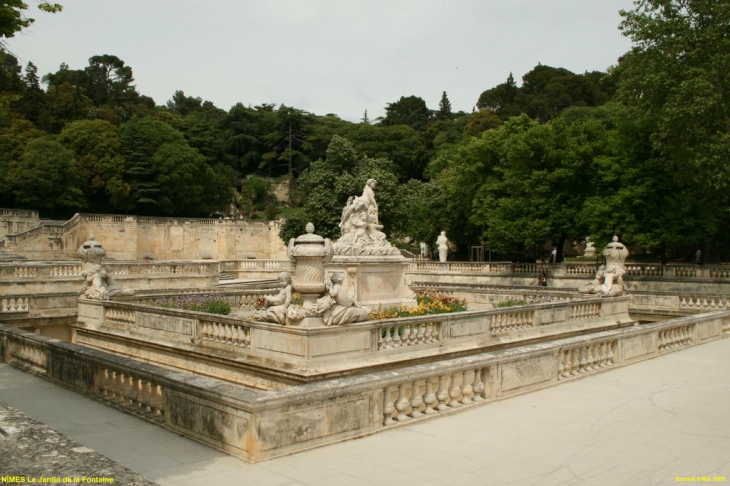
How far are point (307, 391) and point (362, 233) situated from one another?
454 inches

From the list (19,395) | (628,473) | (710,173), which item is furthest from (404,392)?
(710,173)

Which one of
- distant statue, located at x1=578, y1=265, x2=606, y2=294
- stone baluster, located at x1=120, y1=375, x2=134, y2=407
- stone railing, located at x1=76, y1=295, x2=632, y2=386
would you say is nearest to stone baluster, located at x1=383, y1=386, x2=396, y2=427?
stone baluster, located at x1=120, y1=375, x2=134, y2=407

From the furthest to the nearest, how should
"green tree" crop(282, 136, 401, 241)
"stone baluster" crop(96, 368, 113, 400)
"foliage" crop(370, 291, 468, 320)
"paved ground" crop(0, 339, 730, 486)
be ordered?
"green tree" crop(282, 136, 401, 241) < "foliage" crop(370, 291, 468, 320) < "stone baluster" crop(96, 368, 113, 400) < "paved ground" crop(0, 339, 730, 486)

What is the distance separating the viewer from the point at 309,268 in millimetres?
10633

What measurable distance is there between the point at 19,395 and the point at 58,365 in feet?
2.37

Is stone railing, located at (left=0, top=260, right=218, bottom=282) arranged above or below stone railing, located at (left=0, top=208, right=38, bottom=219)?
below

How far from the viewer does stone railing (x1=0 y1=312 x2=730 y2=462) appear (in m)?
5.70

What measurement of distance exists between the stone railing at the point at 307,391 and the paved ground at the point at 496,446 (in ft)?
0.51

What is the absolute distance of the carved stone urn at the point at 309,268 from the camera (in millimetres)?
10578

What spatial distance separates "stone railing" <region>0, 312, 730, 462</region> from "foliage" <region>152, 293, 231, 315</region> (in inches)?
222

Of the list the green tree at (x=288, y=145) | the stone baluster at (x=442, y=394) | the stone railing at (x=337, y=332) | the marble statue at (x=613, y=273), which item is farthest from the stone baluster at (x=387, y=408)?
the green tree at (x=288, y=145)

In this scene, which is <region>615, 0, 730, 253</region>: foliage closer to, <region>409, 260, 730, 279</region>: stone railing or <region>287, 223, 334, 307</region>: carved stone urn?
<region>409, 260, 730, 279</region>: stone railing

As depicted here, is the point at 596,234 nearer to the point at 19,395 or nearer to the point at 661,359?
the point at 661,359

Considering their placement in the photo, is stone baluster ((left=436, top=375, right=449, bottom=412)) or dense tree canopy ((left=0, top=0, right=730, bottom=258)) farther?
dense tree canopy ((left=0, top=0, right=730, bottom=258))
